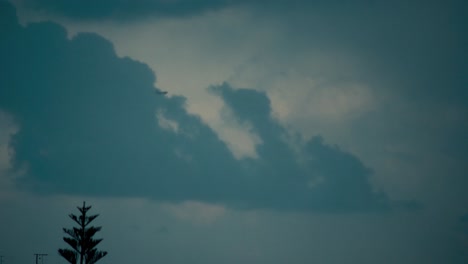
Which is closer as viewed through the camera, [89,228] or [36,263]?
[89,228]

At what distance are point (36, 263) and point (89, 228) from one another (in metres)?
58.7

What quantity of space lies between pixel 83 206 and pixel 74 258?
3951 mm

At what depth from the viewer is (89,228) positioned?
128 feet

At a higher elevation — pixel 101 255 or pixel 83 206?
pixel 83 206

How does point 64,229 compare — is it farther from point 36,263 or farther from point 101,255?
point 36,263

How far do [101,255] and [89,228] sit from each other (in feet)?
7.34

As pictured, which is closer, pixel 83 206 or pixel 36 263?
pixel 83 206

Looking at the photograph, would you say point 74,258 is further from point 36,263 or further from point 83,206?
point 36,263

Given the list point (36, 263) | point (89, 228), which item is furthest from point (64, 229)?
point (36, 263)

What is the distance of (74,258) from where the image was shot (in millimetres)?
38625

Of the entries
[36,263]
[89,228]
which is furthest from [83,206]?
[36,263]

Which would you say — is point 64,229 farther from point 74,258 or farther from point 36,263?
point 36,263

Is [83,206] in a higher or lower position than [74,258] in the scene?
higher

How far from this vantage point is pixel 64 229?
38844mm
